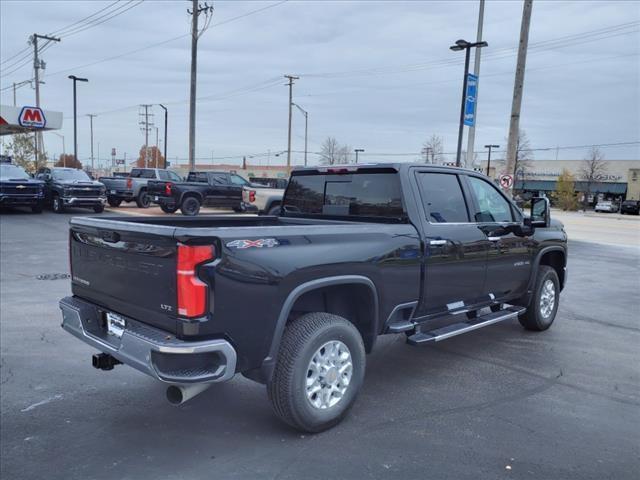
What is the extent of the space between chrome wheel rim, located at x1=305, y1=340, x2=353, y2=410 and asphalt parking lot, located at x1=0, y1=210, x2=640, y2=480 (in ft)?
0.82

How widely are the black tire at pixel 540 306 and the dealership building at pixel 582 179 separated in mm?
69306

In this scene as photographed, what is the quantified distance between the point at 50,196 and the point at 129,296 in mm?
20730

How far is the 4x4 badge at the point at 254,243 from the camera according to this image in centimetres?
322

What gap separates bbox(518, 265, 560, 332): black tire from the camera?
6328mm

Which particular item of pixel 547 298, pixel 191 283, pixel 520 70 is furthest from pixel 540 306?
pixel 520 70

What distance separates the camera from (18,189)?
19.5 meters

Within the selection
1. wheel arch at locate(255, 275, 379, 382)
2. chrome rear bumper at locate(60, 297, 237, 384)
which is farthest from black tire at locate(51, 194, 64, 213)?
chrome rear bumper at locate(60, 297, 237, 384)

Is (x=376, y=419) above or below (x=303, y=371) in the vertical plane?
below

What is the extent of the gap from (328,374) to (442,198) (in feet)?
6.86

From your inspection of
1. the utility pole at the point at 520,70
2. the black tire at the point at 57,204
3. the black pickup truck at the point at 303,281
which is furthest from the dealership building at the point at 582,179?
the black pickup truck at the point at 303,281

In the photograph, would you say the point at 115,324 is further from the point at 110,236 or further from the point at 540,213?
the point at 540,213

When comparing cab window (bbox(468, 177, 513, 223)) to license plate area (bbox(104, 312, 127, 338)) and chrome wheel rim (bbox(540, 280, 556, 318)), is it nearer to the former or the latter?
chrome wheel rim (bbox(540, 280, 556, 318))

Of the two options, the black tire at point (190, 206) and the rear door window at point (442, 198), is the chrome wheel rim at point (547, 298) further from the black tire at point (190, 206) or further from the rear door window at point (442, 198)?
the black tire at point (190, 206)

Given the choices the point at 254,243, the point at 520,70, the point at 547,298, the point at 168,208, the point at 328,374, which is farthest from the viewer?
the point at 168,208
